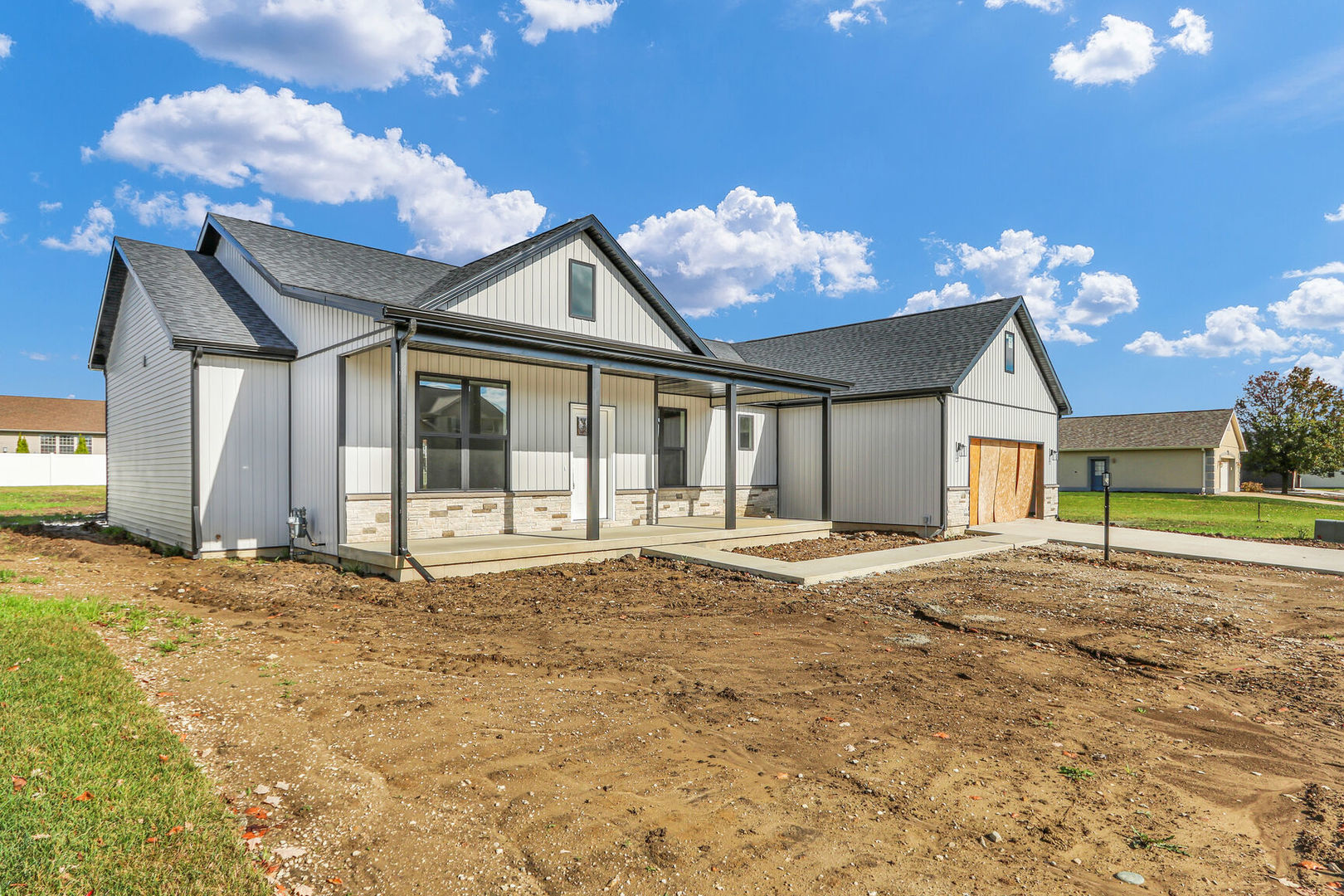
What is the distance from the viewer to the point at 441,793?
341cm

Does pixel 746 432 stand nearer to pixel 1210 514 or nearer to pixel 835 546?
pixel 835 546

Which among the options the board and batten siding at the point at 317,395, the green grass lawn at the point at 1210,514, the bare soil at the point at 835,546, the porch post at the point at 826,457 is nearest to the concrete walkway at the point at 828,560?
the bare soil at the point at 835,546

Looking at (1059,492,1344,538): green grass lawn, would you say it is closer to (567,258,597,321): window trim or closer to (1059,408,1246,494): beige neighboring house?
(1059,408,1246,494): beige neighboring house

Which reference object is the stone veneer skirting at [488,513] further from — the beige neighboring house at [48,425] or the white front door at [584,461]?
the beige neighboring house at [48,425]

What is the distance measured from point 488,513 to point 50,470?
1394 inches

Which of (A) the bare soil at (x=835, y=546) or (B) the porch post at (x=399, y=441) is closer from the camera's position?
(B) the porch post at (x=399, y=441)

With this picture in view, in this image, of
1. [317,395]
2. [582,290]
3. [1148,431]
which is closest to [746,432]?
[582,290]

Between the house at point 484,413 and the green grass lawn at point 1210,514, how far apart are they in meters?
5.84

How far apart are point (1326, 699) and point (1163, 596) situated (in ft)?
13.1

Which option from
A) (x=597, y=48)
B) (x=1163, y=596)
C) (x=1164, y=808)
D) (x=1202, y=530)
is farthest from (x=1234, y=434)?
(x=1164, y=808)

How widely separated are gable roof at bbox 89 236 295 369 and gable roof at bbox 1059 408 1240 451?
40.1 meters

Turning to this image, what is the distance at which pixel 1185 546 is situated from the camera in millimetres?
13453

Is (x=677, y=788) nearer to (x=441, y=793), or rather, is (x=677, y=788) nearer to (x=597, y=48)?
(x=441, y=793)

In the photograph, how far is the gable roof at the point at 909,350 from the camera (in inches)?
628
